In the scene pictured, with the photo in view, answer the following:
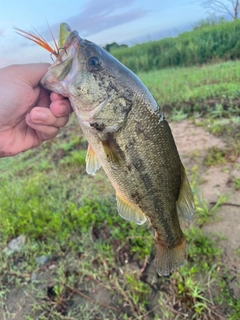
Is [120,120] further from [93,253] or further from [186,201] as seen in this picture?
[93,253]

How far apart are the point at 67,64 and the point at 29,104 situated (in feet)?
1.31

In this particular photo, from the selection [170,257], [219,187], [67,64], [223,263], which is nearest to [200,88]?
[219,187]

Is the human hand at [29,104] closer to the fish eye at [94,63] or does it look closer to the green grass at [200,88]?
the fish eye at [94,63]

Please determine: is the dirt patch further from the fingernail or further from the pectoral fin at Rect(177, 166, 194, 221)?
the fingernail

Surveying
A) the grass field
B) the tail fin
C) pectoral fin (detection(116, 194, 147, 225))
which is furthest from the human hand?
the grass field

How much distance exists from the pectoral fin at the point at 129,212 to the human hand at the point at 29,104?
33 centimetres

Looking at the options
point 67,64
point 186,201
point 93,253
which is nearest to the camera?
point 67,64

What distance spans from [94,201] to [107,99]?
1.41 meters

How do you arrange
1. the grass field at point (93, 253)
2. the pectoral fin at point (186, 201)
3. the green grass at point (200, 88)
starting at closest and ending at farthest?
the pectoral fin at point (186, 201) < the grass field at point (93, 253) < the green grass at point (200, 88)

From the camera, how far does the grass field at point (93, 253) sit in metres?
1.65

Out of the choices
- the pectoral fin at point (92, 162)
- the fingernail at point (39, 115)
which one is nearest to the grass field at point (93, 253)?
the pectoral fin at point (92, 162)

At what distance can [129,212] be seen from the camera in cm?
112

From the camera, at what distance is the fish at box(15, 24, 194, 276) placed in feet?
3.13

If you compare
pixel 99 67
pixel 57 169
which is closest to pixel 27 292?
pixel 57 169
